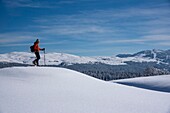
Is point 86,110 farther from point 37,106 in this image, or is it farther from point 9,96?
point 9,96

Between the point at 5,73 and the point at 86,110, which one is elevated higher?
the point at 5,73

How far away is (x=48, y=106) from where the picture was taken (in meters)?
13.8

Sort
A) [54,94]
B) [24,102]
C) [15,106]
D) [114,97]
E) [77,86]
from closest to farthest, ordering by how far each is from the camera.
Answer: [15,106] < [24,102] < [54,94] < [114,97] < [77,86]

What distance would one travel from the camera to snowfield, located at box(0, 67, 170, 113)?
13672 mm

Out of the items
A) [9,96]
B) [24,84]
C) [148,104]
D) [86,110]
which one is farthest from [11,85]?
[148,104]

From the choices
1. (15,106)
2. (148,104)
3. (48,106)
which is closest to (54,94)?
(48,106)

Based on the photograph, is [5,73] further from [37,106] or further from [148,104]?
[148,104]

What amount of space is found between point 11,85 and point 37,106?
16.5ft

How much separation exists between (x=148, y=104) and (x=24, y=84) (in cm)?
907

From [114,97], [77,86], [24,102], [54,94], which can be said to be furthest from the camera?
[77,86]

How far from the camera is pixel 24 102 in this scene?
14.1 m

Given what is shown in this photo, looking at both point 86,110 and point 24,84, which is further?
point 24,84

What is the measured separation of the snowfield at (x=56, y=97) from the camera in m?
13.7

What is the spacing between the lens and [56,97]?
16.1 meters
